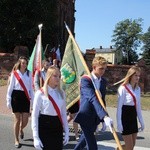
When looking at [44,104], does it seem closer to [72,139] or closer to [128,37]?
[72,139]

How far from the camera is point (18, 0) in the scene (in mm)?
32188

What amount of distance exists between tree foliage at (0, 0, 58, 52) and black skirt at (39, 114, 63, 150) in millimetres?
25933

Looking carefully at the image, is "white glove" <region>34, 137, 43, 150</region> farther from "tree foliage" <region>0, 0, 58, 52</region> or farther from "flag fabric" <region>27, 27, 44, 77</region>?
"tree foliage" <region>0, 0, 58, 52</region>

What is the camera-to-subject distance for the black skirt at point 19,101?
368 inches

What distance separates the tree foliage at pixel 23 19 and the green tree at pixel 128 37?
6502 centimetres

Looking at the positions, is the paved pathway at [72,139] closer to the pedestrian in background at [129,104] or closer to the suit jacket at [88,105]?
→ the pedestrian in background at [129,104]

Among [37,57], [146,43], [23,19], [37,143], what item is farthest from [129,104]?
[146,43]

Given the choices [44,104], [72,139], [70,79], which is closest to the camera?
[44,104]

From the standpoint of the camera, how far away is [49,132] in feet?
18.9

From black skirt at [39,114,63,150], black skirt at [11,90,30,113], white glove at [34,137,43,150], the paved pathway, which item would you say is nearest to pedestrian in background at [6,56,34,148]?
black skirt at [11,90,30,113]

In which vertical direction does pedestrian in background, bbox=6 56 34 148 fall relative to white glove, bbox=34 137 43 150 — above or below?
above

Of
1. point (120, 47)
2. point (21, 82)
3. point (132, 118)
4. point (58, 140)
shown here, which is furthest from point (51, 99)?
point (120, 47)

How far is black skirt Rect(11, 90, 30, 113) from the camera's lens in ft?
30.7

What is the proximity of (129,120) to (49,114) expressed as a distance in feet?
5.82
